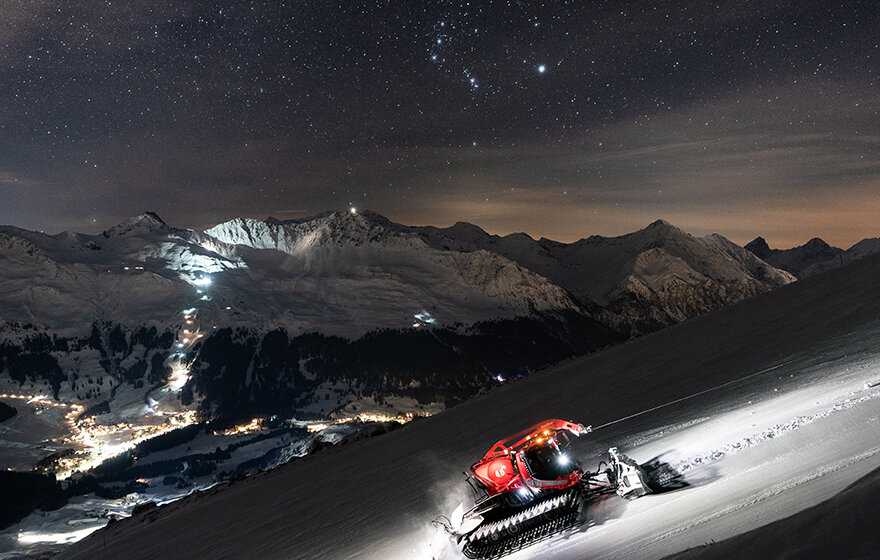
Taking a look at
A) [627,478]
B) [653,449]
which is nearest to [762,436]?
[653,449]

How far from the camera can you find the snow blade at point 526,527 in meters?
11.6

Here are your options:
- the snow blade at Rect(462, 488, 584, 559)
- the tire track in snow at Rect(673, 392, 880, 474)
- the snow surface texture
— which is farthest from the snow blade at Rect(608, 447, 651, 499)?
the tire track in snow at Rect(673, 392, 880, 474)

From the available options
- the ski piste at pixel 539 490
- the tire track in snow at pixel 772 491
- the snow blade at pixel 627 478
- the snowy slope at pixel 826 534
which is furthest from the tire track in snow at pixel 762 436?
the snowy slope at pixel 826 534

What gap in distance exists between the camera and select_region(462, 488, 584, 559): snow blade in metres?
11.6

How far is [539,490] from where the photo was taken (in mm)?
12266

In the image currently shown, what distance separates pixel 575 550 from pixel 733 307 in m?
29.2

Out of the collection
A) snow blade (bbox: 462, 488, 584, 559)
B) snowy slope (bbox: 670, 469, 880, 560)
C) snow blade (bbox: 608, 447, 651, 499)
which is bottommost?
snow blade (bbox: 462, 488, 584, 559)

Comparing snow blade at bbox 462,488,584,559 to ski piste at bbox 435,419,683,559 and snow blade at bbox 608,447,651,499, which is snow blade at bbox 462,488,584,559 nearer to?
ski piste at bbox 435,419,683,559

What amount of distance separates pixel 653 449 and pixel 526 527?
13.0ft

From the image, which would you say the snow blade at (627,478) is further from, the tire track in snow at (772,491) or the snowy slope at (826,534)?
the snowy slope at (826,534)

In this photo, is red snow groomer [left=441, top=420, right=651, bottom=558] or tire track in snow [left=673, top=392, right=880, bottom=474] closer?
tire track in snow [left=673, top=392, right=880, bottom=474]

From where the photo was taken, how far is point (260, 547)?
19.2m

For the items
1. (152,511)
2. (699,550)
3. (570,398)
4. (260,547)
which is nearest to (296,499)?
(260,547)

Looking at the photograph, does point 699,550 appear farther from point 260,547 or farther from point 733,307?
point 733,307
